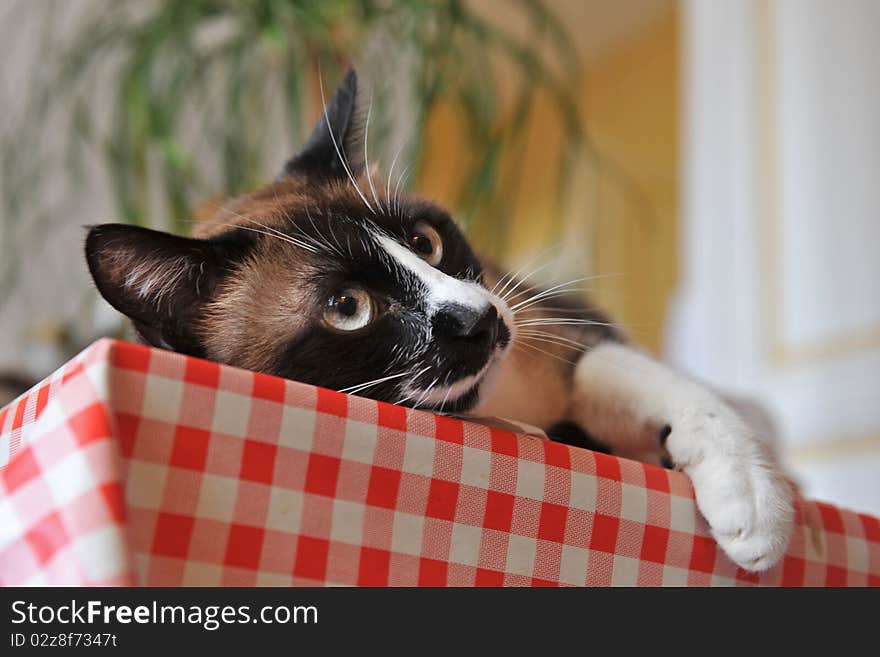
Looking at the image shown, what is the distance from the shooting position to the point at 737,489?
618 millimetres

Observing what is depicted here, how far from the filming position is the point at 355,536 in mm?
511

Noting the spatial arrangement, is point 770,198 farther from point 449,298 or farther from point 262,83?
point 449,298

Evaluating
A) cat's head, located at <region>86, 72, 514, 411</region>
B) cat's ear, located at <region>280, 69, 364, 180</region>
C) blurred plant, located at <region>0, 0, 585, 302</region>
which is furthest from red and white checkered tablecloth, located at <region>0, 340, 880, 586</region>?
blurred plant, located at <region>0, 0, 585, 302</region>

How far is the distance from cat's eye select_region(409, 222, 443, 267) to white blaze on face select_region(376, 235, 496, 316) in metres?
0.04

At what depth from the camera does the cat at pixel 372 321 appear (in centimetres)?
62

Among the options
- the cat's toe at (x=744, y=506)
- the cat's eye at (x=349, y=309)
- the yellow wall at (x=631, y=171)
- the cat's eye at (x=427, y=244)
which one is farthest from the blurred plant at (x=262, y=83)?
the yellow wall at (x=631, y=171)

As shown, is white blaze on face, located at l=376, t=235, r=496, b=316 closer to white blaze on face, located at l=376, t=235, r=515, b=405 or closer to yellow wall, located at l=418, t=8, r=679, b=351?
white blaze on face, located at l=376, t=235, r=515, b=405

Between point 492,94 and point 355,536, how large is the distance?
4.14 feet

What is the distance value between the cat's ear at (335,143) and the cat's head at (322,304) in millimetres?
114

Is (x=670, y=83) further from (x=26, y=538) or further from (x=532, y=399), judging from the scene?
(x=26, y=538)

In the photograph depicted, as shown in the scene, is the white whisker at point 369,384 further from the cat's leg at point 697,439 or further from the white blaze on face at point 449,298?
the cat's leg at point 697,439

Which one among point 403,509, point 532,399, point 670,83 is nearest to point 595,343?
point 532,399

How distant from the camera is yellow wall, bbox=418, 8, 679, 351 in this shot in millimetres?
3443

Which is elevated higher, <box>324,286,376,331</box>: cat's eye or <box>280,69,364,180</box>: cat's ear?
<box>280,69,364,180</box>: cat's ear
